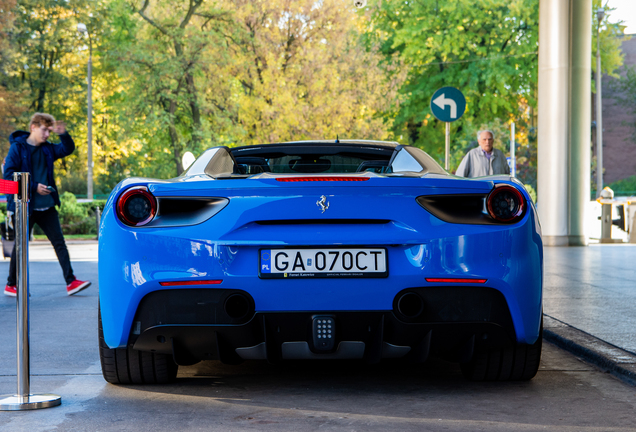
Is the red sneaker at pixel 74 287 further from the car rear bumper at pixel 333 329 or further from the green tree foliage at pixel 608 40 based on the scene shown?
the green tree foliage at pixel 608 40

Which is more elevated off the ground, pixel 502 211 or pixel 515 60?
pixel 515 60

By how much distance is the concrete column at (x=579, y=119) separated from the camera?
51.4ft

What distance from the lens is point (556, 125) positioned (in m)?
15.7

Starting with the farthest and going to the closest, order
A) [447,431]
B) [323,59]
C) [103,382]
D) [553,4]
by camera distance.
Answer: [323,59] < [553,4] < [103,382] < [447,431]

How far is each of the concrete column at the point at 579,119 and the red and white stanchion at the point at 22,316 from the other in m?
13.1

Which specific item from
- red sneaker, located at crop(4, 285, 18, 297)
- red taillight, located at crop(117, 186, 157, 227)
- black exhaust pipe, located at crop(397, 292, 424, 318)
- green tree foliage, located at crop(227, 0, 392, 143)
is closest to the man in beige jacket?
red sneaker, located at crop(4, 285, 18, 297)

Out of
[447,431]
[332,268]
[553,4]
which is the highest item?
[553,4]

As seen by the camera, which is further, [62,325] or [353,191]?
[62,325]

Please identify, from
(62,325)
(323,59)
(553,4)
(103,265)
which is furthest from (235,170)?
(323,59)

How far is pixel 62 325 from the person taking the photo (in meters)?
6.57

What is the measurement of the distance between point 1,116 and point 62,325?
3222 centimetres

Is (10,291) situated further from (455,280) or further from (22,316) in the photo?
(455,280)

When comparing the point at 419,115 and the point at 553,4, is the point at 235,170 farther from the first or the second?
the point at 419,115

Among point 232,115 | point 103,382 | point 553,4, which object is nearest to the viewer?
point 103,382
